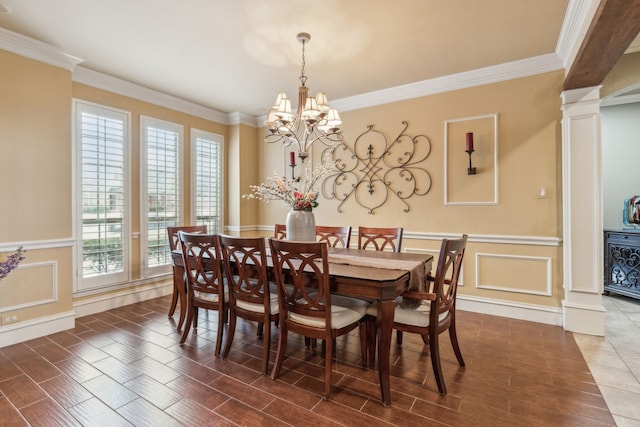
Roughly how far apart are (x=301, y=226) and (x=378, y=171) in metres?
1.87

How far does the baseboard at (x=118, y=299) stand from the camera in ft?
11.6

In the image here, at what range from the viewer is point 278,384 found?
7.04 feet

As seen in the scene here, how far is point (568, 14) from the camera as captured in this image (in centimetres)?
249

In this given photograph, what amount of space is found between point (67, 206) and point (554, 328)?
16.5ft

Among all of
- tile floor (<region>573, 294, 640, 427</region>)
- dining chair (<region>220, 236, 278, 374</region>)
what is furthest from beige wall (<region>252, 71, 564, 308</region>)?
dining chair (<region>220, 236, 278, 374</region>)

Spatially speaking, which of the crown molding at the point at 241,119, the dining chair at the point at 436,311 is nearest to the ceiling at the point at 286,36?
the crown molding at the point at 241,119

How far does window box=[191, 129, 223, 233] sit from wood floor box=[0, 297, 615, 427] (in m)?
2.17

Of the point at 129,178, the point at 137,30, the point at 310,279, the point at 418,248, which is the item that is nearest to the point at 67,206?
the point at 129,178

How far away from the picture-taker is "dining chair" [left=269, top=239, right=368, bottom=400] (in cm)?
195

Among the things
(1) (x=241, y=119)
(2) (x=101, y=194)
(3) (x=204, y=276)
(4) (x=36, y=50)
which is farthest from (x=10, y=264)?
(1) (x=241, y=119)

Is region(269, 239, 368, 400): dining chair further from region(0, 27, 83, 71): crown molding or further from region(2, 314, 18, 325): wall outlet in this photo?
region(0, 27, 83, 71): crown molding

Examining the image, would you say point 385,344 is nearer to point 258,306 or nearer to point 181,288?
point 258,306

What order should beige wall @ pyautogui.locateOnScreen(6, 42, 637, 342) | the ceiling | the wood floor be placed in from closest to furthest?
the wood floor, the ceiling, beige wall @ pyautogui.locateOnScreen(6, 42, 637, 342)

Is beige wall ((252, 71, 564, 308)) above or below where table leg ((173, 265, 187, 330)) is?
above
